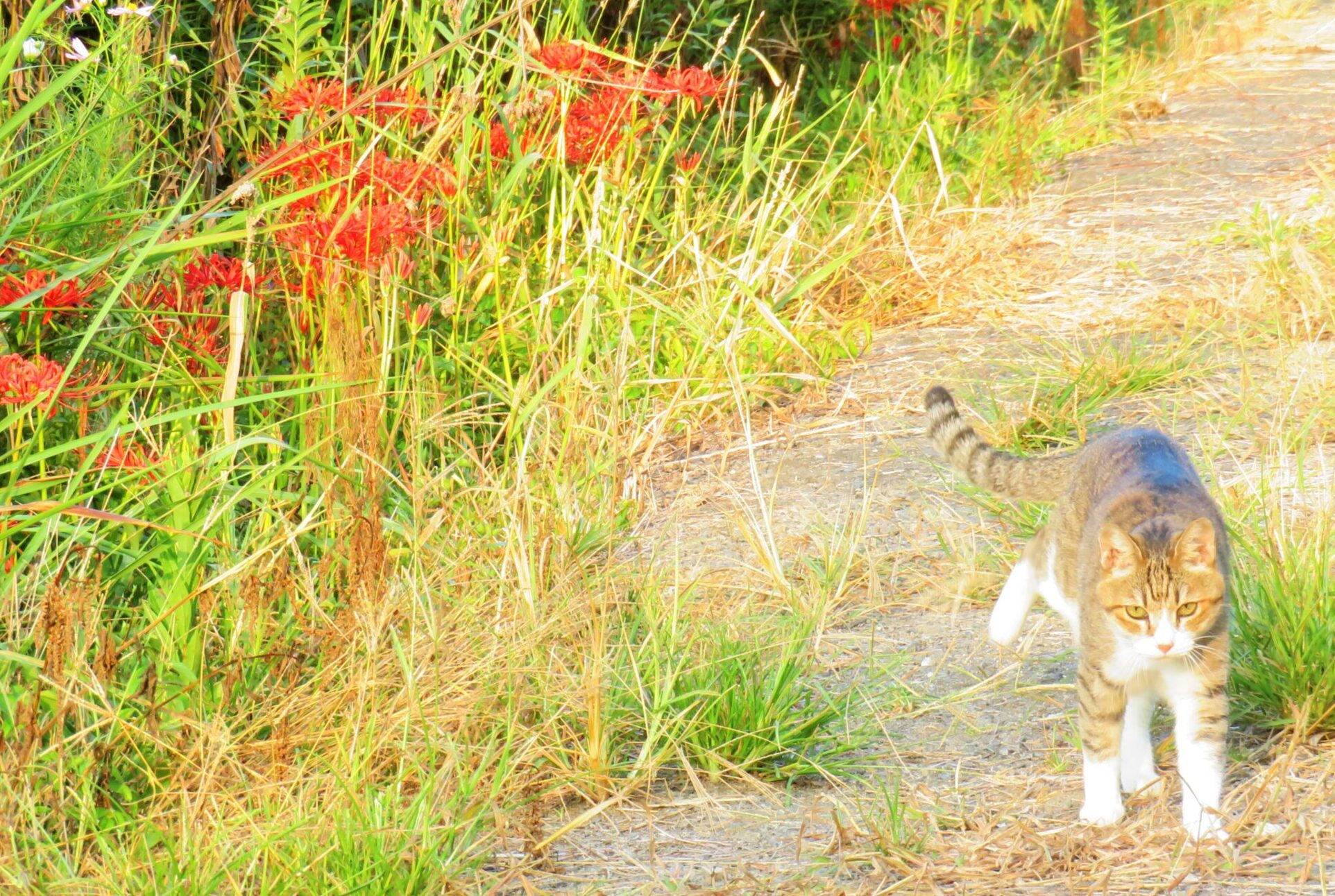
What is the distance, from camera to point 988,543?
403 cm

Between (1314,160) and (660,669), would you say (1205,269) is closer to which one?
(1314,160)

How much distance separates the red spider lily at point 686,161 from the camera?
16.4ft

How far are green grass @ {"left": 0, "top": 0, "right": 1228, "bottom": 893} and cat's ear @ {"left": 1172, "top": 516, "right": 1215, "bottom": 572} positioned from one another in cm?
75

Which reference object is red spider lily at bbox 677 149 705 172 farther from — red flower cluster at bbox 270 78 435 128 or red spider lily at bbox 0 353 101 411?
red spider lily at bbox 0 353 101 411

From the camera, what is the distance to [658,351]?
4.97 metres

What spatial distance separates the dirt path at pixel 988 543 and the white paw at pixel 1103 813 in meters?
0.04

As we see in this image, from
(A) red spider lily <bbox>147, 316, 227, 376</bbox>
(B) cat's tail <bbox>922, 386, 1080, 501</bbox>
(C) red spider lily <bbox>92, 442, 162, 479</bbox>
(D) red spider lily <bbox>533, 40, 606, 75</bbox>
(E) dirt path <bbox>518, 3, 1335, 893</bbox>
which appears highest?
(D) red spider lily <bbox>533, 40, 606, 75</bbox>

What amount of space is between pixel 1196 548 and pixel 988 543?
129cm

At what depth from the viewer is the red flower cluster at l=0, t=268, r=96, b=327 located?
3184 millimetres

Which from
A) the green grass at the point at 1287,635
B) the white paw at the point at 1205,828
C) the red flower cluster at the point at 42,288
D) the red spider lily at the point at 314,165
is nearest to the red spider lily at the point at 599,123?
the red spider lily at the point at 314,165

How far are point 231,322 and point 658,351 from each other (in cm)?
195

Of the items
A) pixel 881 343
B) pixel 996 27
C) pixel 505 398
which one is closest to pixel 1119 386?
pixel 881 343

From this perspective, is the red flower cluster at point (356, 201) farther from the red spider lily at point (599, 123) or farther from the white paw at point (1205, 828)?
the white paw at point (1205, 828)

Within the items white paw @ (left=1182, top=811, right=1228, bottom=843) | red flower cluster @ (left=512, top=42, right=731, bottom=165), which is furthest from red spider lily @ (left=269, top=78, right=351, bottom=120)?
white paw @ (left=1182, top=811, right=1228, bottom=843)
